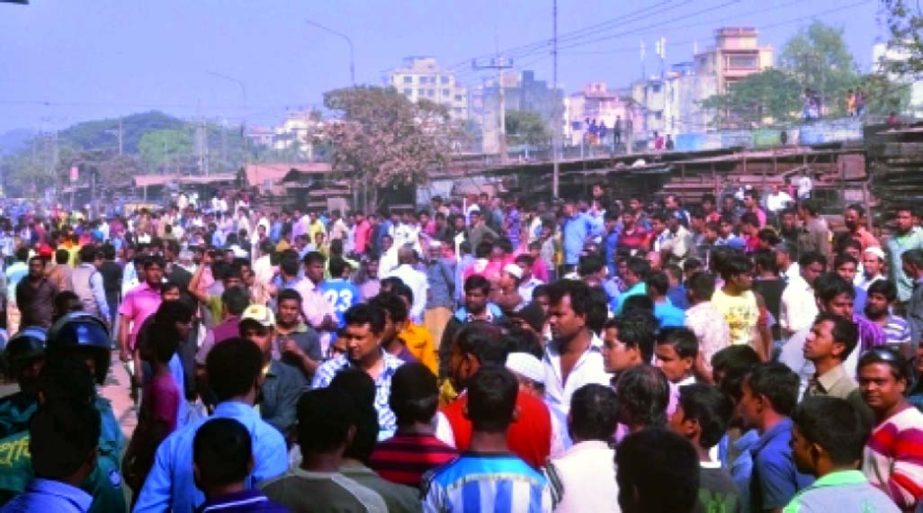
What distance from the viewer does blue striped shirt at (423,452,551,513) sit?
5.34 m

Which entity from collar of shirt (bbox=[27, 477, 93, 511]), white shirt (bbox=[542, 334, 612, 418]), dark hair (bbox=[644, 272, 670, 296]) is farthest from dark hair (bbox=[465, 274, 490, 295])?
collar of shirt (bbox=[27, 477, 93, 511])

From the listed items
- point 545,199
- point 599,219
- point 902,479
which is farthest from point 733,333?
point 545,199

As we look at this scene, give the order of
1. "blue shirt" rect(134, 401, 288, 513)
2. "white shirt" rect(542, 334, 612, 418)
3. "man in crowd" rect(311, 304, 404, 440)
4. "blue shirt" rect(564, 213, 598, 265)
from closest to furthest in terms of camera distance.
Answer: "blue shirt" rect(134, 401, 288, 513) → "man in crowd" rect(311, 304, 404, 440) → "white shirt" rect(542, 334, 612, 418) → "blue shirt" rect(564, 213, 598, 265)

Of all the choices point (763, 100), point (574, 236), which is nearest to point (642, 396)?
point (574, 236)

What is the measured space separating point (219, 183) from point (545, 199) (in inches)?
1218

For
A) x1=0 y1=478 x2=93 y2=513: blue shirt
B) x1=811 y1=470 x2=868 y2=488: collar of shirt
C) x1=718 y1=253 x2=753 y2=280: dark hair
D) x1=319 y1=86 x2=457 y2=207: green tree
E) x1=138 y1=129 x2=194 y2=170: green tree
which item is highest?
x1=138 y1=129 x2=194 y2=170: green tree

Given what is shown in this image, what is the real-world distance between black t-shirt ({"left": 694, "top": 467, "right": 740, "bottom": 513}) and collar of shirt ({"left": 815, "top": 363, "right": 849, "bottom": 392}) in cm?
234

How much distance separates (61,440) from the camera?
4.90m

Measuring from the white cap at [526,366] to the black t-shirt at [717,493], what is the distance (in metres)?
2.17

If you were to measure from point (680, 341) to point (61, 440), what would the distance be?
153 inches

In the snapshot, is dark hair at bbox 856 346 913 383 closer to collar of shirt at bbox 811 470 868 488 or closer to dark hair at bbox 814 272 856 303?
collar of shirt at bbox 811 470 868 488

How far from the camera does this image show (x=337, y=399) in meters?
5.19

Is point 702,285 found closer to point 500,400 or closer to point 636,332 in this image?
point 636,332

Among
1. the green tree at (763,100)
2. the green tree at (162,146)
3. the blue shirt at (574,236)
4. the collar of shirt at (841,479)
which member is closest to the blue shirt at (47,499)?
the collar of shirt at (841,479)
